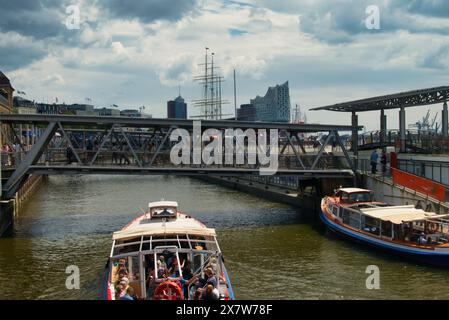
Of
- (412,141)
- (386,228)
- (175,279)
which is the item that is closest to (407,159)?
(412,141)

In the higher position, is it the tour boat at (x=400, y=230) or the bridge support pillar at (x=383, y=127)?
the bridge support pillar at (x=383, y=127)

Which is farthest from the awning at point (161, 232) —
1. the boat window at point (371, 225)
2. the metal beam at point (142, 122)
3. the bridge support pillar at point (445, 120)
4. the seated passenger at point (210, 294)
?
the bridge support pillar at point (445, 120)

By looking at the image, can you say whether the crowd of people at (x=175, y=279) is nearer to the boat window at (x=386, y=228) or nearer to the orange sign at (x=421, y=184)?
the boat window at (x=386, y=228)

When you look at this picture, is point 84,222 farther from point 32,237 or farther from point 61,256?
point 61,256

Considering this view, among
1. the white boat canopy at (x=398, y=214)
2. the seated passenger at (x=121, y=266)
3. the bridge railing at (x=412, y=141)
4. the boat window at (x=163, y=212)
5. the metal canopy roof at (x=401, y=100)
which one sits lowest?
the seated passenger at (x=121, y=266)

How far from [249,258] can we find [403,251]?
8227 mm

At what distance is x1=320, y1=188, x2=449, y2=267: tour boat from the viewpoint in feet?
84.6

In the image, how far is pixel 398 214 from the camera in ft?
93.1

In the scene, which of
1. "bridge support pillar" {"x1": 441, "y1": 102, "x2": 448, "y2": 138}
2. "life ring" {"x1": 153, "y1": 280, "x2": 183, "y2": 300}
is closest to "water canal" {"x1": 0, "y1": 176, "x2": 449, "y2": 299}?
"life ring" {"x1": 153, "y1": 280, "x2": 183, "y2": 300}

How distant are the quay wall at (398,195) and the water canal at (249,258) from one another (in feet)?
17.6

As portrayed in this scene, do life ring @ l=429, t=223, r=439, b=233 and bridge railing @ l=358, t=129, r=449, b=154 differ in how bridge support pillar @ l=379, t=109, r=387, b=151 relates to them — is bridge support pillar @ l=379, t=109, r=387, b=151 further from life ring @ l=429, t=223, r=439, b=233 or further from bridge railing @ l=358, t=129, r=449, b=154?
life ring @ l=429, t=223, r=439, b=233

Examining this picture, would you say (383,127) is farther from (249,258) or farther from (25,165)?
(25,165)

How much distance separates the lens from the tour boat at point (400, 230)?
25781 millimetres
